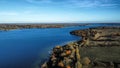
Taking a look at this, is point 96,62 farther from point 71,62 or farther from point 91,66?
point 71,62

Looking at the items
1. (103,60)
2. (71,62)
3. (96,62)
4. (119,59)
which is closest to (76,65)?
(71,62)

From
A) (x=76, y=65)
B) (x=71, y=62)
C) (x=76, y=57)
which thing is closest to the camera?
(x=76, y=65)

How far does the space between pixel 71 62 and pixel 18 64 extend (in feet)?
26.2

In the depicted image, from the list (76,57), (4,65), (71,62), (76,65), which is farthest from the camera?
(4,65)

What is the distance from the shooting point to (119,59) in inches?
850

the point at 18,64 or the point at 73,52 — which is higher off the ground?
the point at 73,52

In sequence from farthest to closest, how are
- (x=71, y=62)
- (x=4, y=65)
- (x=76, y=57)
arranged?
(x=4, y=65) → (x=76, y=57) → (x=71, y=62)

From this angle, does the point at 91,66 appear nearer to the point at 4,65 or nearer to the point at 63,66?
the point at 63,66

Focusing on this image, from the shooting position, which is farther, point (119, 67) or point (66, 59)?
point (66, 59)

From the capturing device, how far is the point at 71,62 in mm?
19984

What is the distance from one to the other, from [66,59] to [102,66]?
4142 millimetres

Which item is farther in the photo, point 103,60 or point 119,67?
point 103,60

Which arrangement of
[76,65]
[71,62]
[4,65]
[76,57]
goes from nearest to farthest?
[76,65]
[71,62]
[76,57]
[4,65]

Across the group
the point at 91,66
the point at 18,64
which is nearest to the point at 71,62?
the point at 91,66
